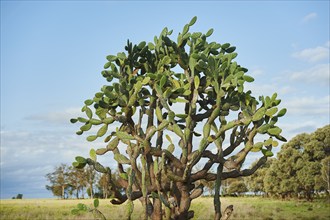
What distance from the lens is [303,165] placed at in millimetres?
30406

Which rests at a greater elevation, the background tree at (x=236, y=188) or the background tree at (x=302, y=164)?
the background tree at (x=302, y=164)

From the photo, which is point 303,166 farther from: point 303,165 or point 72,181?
point 72,181

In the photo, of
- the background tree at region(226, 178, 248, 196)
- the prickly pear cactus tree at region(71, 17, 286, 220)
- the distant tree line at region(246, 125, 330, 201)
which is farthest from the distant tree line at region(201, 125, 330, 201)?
the background tree at region(226, 178, 248, 196)

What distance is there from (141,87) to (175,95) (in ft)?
1.68

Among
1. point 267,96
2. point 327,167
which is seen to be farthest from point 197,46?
point 327,167

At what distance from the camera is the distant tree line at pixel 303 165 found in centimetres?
2929

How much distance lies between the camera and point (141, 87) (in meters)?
6.07

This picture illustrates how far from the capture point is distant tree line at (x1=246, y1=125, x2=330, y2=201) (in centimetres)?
2929

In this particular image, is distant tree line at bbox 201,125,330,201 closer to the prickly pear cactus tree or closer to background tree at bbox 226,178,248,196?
the prickly pear cactus tree

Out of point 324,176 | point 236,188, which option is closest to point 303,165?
point 324,176

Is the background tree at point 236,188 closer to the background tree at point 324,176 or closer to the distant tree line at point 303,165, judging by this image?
the distant tree line at point 303,165

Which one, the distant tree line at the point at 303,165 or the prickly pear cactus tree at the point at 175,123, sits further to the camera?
the distant tree line at the point at 303,165

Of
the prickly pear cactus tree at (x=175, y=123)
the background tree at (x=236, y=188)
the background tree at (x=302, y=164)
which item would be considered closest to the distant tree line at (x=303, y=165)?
the background tree at (x=302, y=164)

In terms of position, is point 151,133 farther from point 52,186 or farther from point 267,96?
point 52,186
